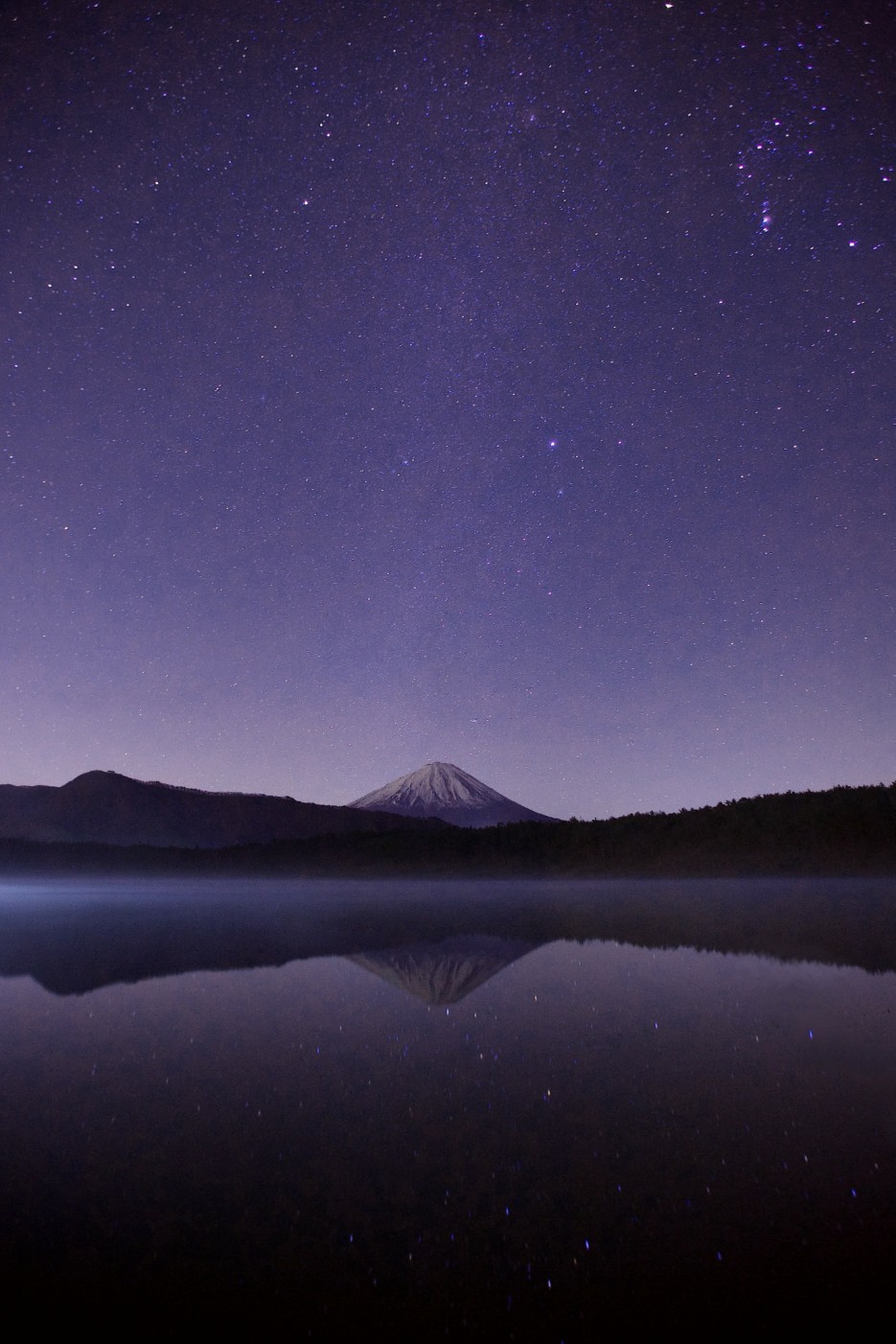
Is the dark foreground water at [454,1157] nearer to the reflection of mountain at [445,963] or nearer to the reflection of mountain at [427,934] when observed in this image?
the reflection of mountain at [445,963]

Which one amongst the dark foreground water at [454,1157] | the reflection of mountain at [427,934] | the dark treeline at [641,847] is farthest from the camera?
the dark treeline at [641,847]

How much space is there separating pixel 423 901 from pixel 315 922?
1321 centimetres

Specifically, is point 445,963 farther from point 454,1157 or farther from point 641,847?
point 641,847

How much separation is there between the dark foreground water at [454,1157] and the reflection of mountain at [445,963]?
0.44 meters

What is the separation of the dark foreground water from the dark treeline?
56731mm

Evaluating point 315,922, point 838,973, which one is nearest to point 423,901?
point 315,922

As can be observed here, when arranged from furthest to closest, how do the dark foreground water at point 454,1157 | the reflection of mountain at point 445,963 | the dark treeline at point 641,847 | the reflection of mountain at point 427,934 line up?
1. the dark treeline at point 641,847
2. the reflection of mountain at point 427,934
3. the reflection of mountain at point 445,963
4. the dark foreground water at point 454,1157

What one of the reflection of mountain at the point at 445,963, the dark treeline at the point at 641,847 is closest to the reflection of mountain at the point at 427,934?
the reflection of mountain at the point at 445,963

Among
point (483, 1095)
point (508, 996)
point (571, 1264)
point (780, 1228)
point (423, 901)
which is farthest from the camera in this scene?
point (423, 901)

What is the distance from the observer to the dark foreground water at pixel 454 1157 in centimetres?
440

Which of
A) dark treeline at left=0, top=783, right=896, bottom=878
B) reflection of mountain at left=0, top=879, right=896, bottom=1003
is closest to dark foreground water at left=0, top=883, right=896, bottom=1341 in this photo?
reflection of mountain at left=0, top=879, right=896, bottom=1003

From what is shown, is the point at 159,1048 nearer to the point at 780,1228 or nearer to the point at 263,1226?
the point at 263,1226

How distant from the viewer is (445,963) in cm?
1714

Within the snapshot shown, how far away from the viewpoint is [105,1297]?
4387 mm
